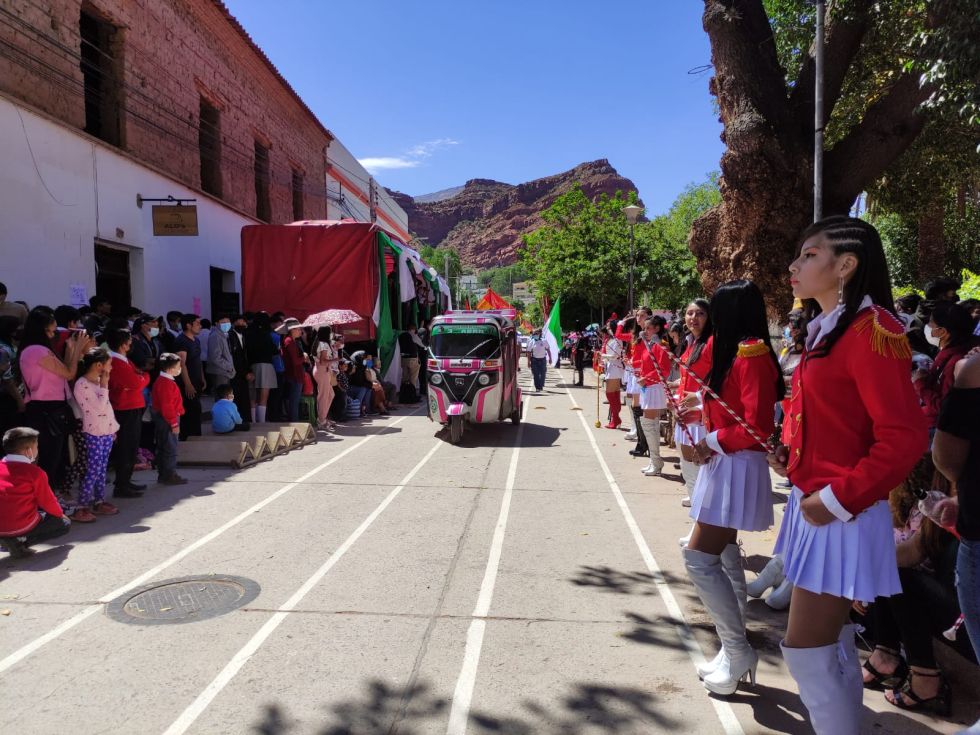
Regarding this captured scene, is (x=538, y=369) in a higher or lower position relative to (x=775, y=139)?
lower

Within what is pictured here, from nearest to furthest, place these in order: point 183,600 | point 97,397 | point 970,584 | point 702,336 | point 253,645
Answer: point 970,584
point 253,645
point 183,600
point 702,336
point 97,397

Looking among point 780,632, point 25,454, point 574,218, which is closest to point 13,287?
point 25,454

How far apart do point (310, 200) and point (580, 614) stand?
24.6 metres

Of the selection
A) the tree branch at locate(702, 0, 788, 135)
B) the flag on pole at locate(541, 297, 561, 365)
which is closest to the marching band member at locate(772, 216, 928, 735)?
the tree branch at locate(702, 0, 788, 135)

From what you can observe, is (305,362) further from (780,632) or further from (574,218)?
(574,218)

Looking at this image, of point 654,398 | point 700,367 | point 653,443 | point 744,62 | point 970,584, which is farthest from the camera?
point 744,62

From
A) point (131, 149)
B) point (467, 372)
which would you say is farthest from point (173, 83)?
point (467, 372)

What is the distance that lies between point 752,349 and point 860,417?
42.5 inches

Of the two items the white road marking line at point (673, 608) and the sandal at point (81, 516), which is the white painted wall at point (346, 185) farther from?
the white road marking line at point (673, 608)

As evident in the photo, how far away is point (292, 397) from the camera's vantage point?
39.4 ft

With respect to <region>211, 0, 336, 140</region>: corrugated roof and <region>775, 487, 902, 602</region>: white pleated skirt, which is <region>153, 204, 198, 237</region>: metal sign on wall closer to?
<region>211, 0, 336, 140</region>: corrugated roof

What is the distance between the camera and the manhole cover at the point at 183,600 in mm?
4234

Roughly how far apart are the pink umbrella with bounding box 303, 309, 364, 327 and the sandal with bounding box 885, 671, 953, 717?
10759mm

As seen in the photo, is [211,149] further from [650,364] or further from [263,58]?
[650,364]
